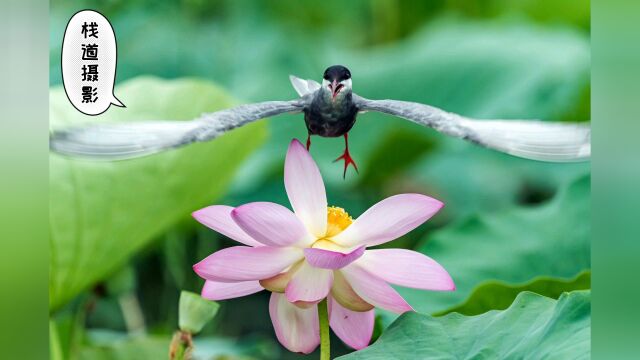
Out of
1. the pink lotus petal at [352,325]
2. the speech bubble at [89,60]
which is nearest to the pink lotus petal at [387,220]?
the pink lotus petal at [352,325]

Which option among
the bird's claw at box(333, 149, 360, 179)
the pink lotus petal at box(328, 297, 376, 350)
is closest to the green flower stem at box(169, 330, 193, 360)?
the pink lotus petal at box(328, 297, 376, 350)

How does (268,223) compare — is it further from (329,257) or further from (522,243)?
(522,243)

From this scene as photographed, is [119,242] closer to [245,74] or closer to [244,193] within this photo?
[244,193]

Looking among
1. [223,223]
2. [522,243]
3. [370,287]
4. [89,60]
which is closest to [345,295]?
[370,287]

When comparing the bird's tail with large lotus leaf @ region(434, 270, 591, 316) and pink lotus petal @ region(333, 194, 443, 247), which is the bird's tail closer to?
pink lotus petal @ region(333, 194, 443, 247)
